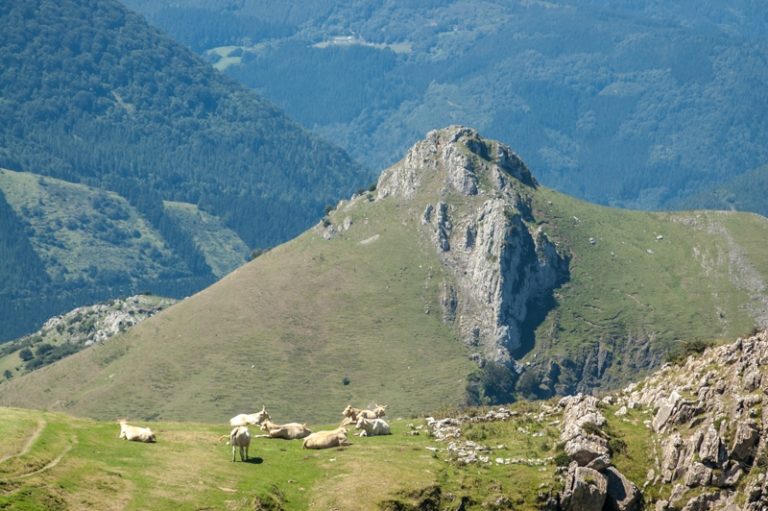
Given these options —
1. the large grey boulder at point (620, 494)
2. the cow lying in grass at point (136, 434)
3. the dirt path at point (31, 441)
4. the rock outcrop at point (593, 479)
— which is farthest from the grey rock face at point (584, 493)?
the dirt path at point (31, 441)

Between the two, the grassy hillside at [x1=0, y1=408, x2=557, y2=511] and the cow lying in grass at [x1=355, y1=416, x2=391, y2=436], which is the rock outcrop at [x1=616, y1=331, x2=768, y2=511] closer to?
the grassy hillside at [x1=0, y1=408, x2=557, y2=511]

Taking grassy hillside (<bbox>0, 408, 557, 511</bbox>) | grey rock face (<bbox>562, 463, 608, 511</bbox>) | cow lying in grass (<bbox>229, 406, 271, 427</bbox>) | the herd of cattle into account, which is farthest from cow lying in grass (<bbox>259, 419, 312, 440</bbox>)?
grey rock face (<bbox>562, 463, 608, 511</bbox>)

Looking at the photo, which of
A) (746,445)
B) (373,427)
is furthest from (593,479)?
(373,427)

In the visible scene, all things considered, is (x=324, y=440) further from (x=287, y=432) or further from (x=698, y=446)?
(x=698, y=446)

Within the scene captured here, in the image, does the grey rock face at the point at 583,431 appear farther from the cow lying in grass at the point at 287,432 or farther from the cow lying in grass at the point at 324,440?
the cow lying in grass at the point at 287,432

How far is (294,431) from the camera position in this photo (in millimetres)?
76000

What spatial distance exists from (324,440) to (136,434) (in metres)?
8.03

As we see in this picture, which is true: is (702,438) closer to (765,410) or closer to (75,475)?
→ (765,410)

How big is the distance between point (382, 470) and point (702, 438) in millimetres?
12937

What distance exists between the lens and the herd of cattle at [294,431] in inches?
2736

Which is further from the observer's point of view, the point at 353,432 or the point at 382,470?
the point at 353,432

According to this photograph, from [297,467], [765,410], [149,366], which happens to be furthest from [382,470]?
[149,366]

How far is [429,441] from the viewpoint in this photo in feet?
252

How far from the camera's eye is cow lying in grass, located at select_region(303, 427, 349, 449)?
7319cm
